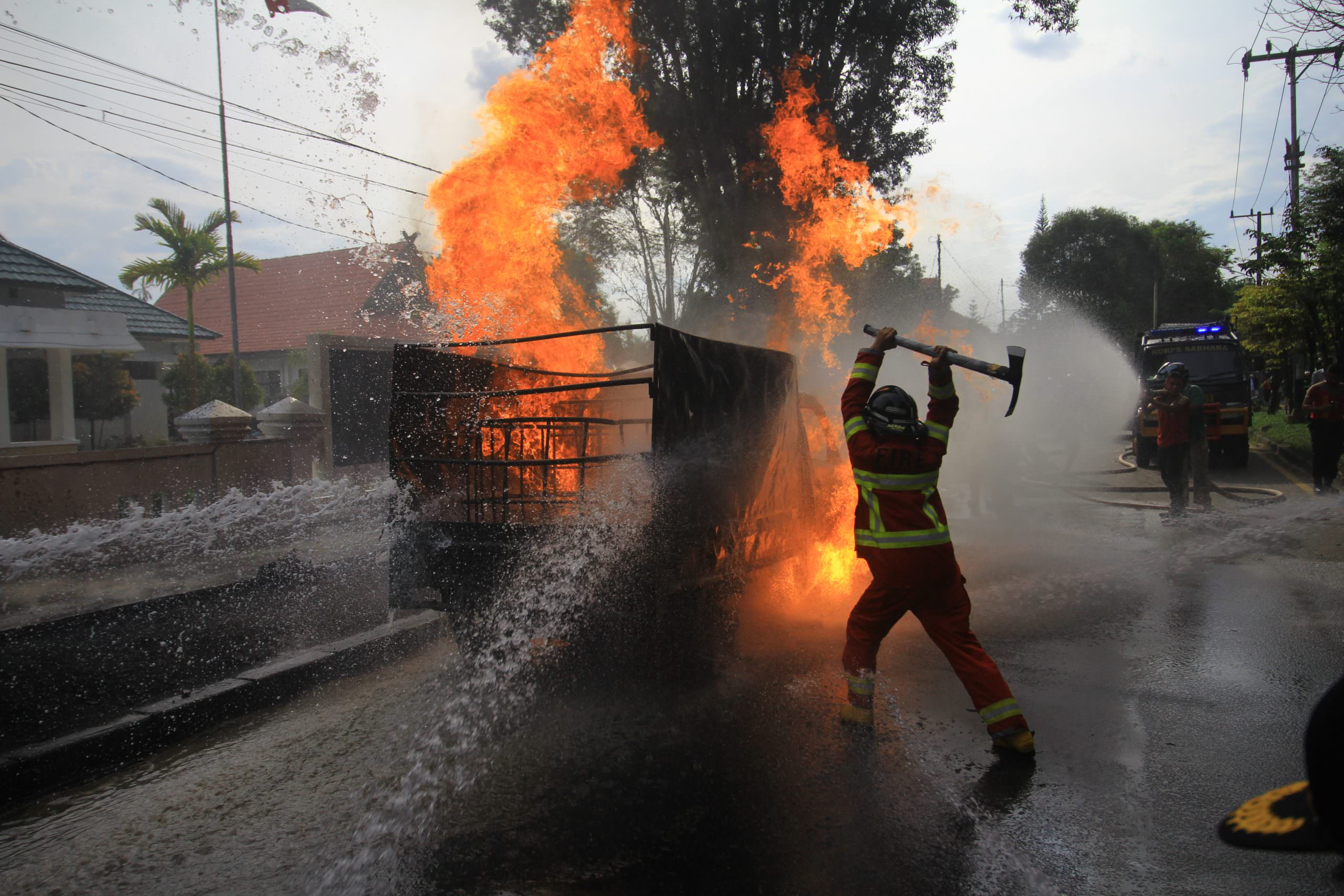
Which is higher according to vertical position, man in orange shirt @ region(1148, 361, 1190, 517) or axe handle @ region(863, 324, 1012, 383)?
axe handle @ region(863, 324, 1012, 383)

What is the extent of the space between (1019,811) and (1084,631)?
2.76m

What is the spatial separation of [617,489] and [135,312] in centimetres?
1864

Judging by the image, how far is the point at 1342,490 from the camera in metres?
11.0

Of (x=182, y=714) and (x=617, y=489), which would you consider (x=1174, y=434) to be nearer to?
(x=617, y=489)

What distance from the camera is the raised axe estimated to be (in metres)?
3.90

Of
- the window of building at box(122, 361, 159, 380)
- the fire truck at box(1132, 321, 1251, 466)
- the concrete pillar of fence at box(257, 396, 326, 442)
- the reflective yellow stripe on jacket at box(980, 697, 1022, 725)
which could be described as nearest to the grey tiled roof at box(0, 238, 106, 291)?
the concrete pillar of fence at box(257, 396, 326, 442)

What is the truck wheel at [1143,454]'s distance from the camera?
1559 centimetres

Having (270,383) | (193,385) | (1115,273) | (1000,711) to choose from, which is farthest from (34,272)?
(1115,273)

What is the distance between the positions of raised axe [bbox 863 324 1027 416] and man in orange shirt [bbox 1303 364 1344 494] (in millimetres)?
9066

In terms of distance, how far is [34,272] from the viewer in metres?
14.2

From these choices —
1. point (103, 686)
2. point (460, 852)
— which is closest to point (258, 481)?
point (103, 686)

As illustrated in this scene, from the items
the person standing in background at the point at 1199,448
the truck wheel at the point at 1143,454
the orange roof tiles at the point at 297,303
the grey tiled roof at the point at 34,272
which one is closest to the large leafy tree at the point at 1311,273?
the truck wheel at the point at 1143,454

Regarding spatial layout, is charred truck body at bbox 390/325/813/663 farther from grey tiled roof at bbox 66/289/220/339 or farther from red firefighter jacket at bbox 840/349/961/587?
grey tiled roof at bbox 66/289/220/339

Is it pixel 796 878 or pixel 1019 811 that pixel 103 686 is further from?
pixel 1019 811
